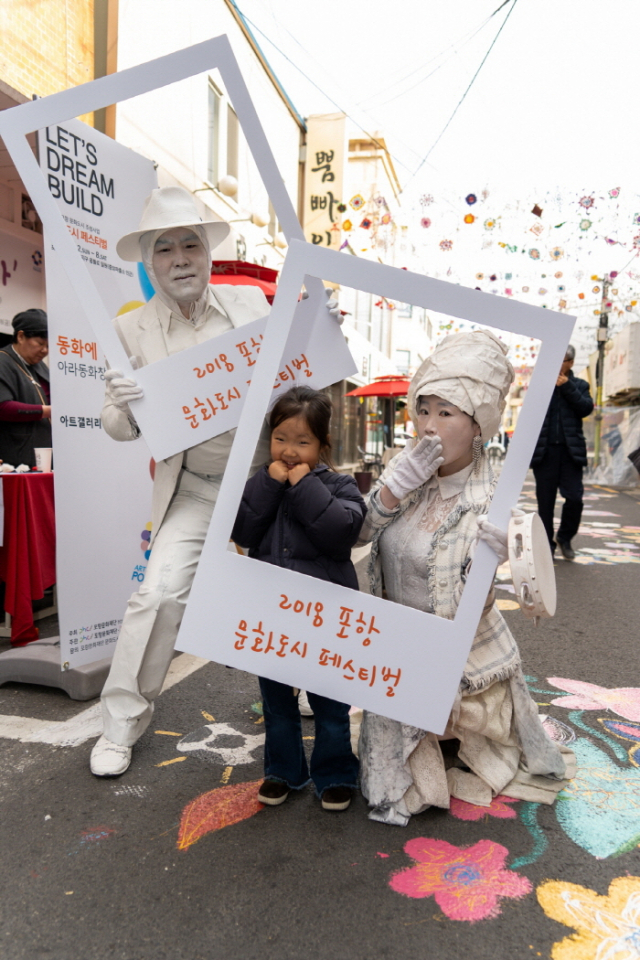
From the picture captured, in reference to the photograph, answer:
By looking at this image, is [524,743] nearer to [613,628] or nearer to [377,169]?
[613,628]

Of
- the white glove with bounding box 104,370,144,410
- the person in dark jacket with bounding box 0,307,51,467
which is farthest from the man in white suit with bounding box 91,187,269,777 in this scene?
the person in dark jacket with bounding box 0,307,51,467

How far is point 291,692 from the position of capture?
2227mm

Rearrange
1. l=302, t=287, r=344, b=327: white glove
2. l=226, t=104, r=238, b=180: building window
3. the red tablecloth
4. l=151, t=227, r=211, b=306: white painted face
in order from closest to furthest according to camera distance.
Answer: l=302, t=287, r=344, b=327: white glove, l=151, t=227, r=211, b=306: white painted face, the red tablecloth, l=226, t=104, r=238, b=180: building window

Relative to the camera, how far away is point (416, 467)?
6.88 ft

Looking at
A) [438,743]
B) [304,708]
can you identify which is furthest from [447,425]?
[304,708]

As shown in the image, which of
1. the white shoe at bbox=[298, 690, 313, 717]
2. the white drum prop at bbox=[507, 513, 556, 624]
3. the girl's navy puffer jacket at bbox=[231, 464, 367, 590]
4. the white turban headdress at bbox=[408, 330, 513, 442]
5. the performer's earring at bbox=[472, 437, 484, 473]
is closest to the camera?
the white drum prop at bbox=[507, 513, 556, 624]

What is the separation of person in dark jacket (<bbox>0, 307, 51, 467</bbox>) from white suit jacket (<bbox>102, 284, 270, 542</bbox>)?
1.88 meters

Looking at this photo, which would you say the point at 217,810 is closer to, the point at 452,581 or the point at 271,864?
the point at 271,864

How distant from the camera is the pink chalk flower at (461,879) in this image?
5.71 ft

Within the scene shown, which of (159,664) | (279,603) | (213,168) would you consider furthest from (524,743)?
(213,168)

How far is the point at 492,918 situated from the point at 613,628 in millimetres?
2927

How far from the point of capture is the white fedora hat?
2422mm

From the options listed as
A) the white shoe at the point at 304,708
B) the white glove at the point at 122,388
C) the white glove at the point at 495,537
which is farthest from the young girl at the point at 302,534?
the white shoe at the point at 304,708

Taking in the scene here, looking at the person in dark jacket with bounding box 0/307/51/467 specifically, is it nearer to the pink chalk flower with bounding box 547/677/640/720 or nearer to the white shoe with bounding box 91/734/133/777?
the white shoe with bounding box 91/734/133/777
